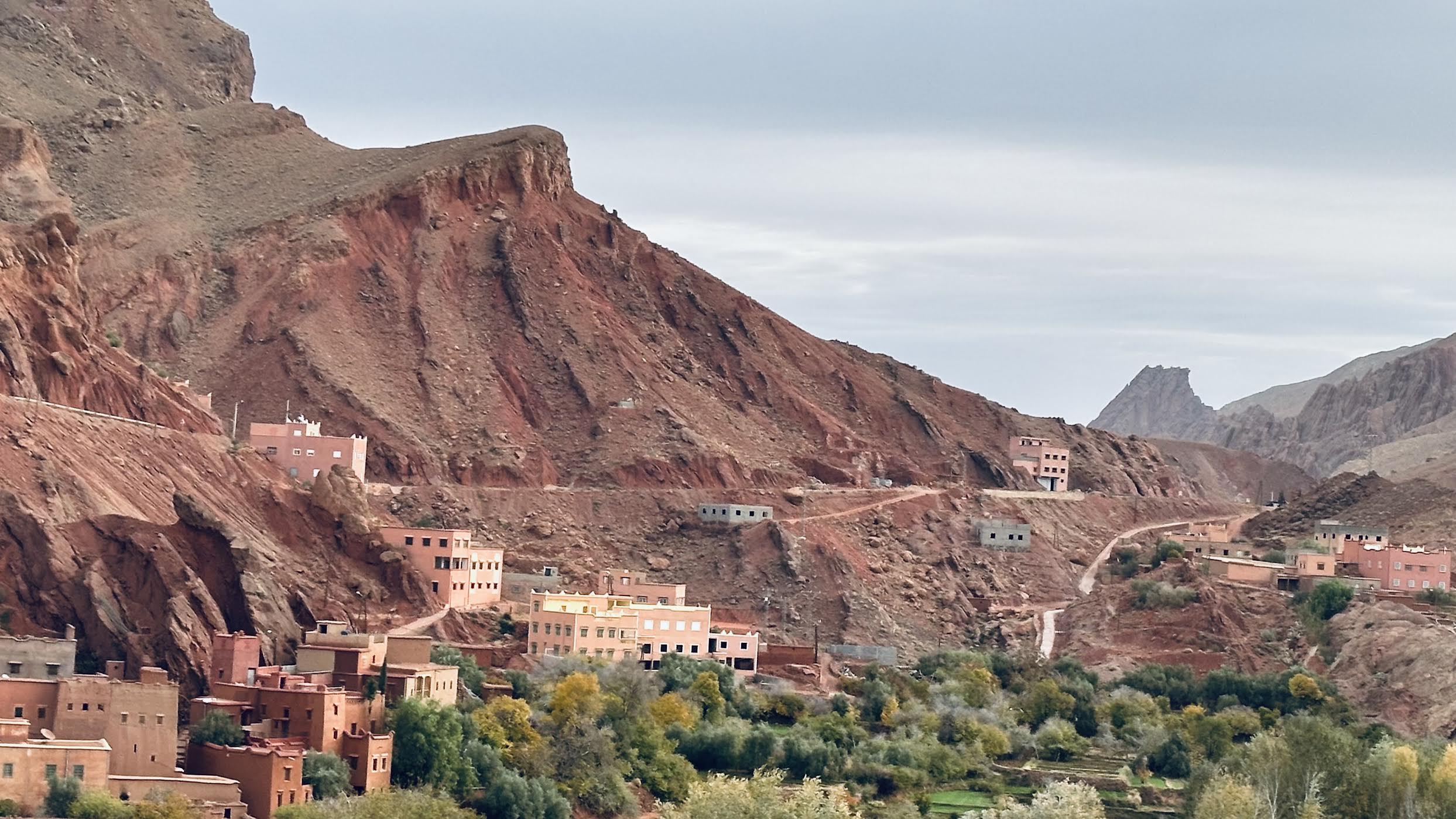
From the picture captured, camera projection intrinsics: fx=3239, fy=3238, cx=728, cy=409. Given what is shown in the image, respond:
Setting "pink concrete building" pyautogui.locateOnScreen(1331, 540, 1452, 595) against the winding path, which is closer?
the winding path

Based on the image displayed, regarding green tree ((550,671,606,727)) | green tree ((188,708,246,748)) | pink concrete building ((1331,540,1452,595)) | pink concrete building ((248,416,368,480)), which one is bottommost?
green tree ((188,708,246,748))

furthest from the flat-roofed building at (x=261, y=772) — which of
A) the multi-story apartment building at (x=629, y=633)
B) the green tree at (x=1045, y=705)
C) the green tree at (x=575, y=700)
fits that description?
the green tree at (x=1045, y=705)

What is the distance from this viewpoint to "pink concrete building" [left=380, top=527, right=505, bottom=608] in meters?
104

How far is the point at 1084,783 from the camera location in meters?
97.7

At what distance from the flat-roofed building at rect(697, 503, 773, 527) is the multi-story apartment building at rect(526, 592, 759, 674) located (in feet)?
40.7

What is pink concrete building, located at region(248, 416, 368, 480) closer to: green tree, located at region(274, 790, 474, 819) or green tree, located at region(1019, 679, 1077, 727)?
green tree, located at region(1019, 679, 1077, 727)

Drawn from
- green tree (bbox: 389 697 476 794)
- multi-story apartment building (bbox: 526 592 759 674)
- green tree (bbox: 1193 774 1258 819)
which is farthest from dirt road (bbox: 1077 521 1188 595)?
green tree (bbox: 389 697 476 794)

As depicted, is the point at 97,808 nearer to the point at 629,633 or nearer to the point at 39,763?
the point at 39,763

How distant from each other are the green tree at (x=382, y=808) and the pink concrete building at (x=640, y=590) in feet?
109

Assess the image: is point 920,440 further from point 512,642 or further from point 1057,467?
point 512,642

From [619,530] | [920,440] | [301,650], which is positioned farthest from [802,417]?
[301,650]

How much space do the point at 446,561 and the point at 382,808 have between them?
1151 inches

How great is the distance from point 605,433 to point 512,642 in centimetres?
2873

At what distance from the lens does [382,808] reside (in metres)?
75.6
